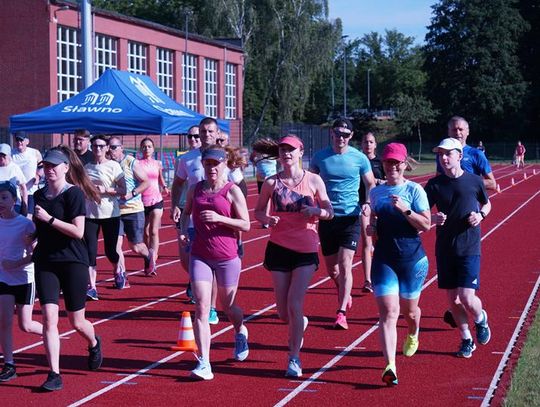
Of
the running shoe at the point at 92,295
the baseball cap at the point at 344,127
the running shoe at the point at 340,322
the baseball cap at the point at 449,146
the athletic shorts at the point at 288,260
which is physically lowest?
the running shoe at the point at 92,295

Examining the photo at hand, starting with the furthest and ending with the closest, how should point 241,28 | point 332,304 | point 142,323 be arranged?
point 241,28, point 332,304, point 142,323

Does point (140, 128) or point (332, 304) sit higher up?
point (140, 128)

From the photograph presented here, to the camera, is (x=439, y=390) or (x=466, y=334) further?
(x=466, y=334)

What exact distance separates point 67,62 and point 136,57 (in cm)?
655

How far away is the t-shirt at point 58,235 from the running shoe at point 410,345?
278cm

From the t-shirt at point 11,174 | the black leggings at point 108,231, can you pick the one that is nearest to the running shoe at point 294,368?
the black leggings at point 108,231

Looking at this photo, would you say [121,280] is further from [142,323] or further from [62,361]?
[62,361]

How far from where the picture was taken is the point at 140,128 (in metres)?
19.8

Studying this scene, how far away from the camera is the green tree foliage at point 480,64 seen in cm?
8381

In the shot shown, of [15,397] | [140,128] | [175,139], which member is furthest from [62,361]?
[175,139]

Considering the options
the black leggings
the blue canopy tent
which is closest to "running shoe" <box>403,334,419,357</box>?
the black leggings

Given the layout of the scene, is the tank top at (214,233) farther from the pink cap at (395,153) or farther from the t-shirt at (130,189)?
the t-shirt at (130,189)

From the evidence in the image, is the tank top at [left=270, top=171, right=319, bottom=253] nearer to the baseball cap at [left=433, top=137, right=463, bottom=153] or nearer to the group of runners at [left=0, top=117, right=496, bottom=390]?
the group of runners at [left=0, top=117, right=496, bottom=390]

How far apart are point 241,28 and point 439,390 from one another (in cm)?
6174
